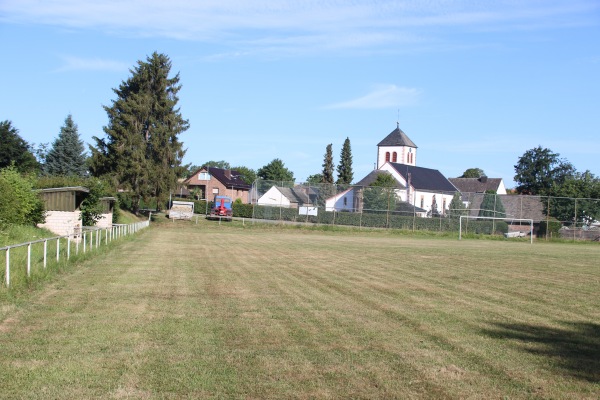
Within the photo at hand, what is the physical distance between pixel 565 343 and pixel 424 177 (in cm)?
9540

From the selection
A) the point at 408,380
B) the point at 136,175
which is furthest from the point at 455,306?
the point at 136,175

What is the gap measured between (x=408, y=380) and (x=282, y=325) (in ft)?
10.4

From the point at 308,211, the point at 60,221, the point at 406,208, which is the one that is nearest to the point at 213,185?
the point at 308,211

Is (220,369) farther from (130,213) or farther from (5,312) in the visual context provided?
(130,213)

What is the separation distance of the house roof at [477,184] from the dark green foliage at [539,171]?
14.2 ft

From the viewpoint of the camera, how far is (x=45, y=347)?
7629mm

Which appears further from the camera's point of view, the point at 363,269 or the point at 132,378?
the point at 363,269

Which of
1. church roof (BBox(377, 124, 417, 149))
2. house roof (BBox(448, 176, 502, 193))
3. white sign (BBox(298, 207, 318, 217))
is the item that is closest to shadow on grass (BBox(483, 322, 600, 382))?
white sign (BBox(298, 207, 318, 217))

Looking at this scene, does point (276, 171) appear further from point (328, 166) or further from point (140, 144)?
point (140, 144)

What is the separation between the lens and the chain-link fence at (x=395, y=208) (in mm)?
51406

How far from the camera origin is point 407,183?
96688 mm

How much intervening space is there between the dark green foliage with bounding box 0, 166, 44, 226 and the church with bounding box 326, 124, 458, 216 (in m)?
30.4

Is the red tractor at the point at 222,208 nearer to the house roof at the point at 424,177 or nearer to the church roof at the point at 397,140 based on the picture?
the house roof at the point at 424,177

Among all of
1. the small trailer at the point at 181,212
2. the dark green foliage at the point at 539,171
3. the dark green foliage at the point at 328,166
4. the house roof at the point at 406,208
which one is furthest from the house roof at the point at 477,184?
the small trailer at the point at 181,212
